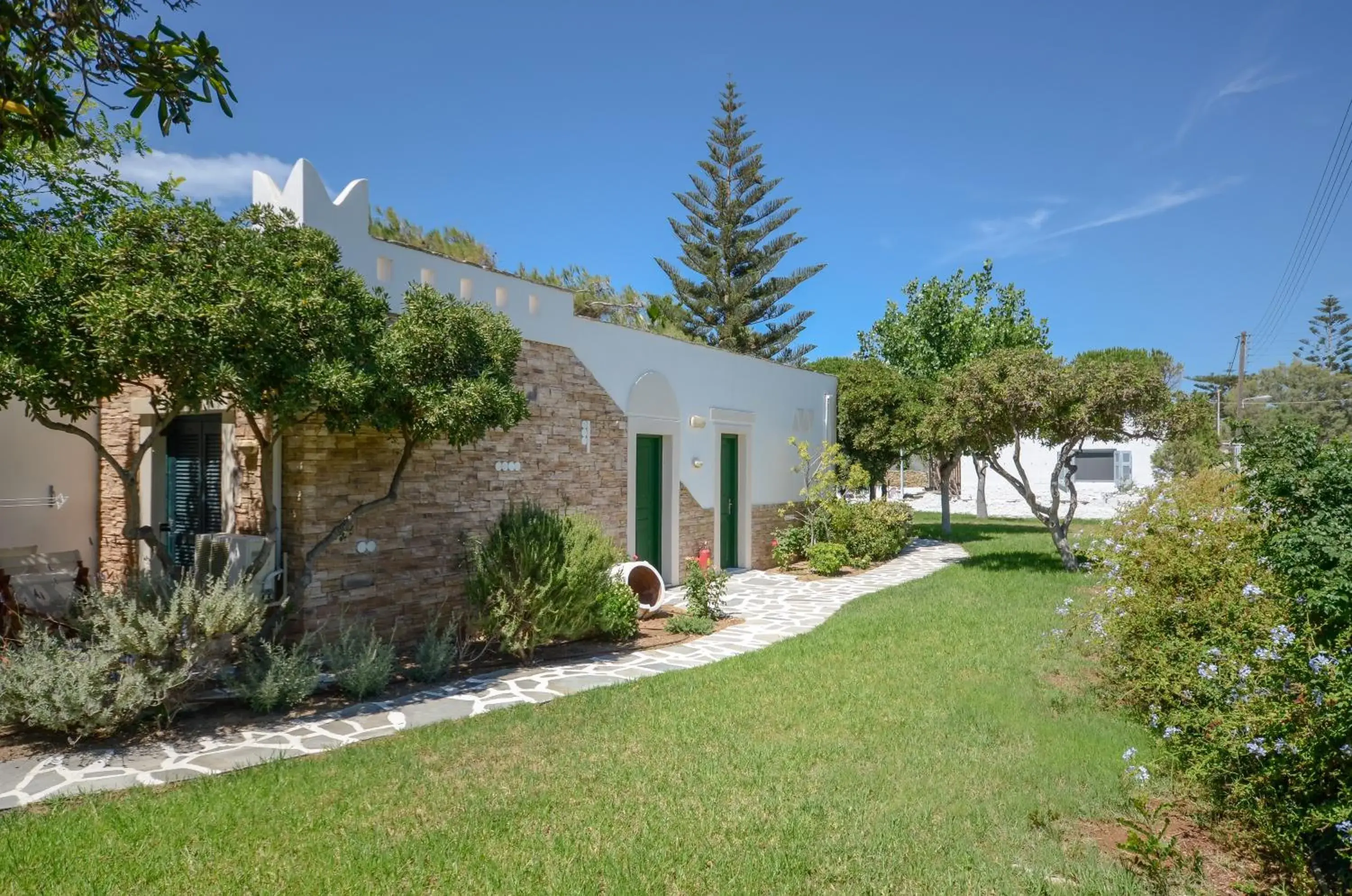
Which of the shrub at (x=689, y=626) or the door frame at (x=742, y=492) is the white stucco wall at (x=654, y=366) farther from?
the shrub at (x=689, y=626)

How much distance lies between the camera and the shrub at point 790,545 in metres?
14.4

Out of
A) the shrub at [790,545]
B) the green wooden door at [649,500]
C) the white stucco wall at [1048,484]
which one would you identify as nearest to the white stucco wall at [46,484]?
the green wooden door at [649,500]

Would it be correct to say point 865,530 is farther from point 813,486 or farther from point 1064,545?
point 1064,545

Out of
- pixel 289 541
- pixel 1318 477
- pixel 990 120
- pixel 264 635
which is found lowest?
pixel 264 635

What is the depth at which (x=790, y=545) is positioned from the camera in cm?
1451

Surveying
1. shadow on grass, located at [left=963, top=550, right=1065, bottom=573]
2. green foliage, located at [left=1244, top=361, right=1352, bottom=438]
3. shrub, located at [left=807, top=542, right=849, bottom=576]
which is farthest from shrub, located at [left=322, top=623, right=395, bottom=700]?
green foliage, located at [left=1244, top=361, right=1352, bottom=438]

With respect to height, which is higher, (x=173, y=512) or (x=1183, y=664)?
(x=173, y=512)

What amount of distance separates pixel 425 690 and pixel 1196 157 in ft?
52.1

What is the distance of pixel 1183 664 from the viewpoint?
439 centimetres

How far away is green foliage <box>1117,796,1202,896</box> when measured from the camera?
127 inches

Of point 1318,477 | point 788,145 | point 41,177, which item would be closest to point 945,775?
point 1318,477

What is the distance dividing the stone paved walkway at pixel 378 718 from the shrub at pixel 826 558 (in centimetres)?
279

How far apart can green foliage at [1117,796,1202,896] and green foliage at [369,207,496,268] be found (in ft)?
49.5

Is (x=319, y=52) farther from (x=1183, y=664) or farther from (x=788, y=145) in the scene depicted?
(x=788, y=145)
